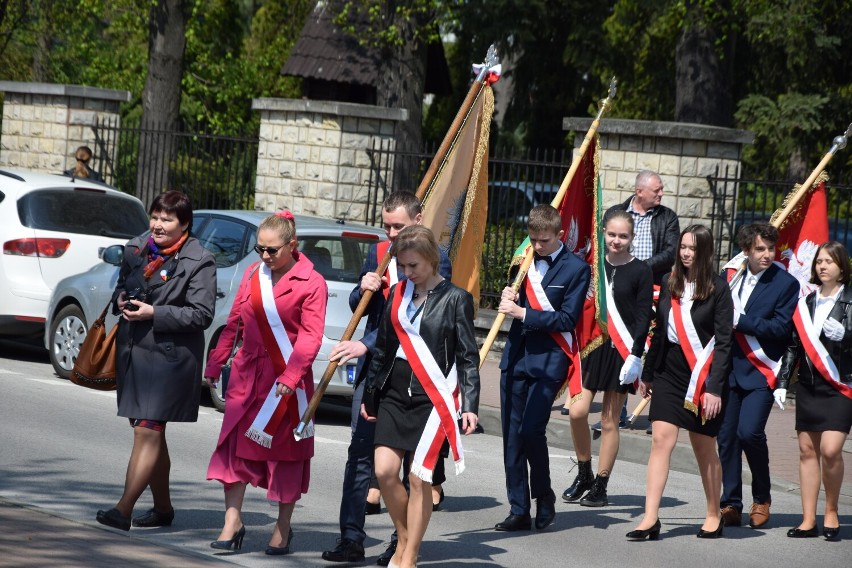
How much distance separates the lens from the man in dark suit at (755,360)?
816 centimetres

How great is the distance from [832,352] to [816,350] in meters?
0.09

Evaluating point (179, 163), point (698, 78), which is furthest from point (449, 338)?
point (698, 78)

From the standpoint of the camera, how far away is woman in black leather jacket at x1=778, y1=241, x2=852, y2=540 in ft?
26.1

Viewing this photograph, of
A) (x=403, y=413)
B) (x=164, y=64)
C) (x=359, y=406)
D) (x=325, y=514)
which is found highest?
(x=164, y=64)

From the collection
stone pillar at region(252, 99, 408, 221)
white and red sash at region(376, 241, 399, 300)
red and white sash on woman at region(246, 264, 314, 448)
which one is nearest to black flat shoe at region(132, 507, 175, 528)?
red and white sash on woman at region(246, 264, 314, 448)

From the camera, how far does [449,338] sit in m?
6.29

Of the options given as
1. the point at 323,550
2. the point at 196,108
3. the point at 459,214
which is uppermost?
the point at 196,108

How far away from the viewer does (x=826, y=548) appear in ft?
25.5

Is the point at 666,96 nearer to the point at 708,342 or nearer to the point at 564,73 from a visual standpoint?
the point at 564,73

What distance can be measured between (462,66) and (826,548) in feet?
95.3

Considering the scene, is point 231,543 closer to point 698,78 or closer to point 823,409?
point 823,409

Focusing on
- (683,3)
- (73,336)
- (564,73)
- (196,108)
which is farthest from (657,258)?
(196,108)

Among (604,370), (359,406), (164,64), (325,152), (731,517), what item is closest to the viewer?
(359,406)

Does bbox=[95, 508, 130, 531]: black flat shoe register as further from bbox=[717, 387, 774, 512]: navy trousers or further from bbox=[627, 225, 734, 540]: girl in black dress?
bbox=[717, 387, 774, 512]: navy trousers
